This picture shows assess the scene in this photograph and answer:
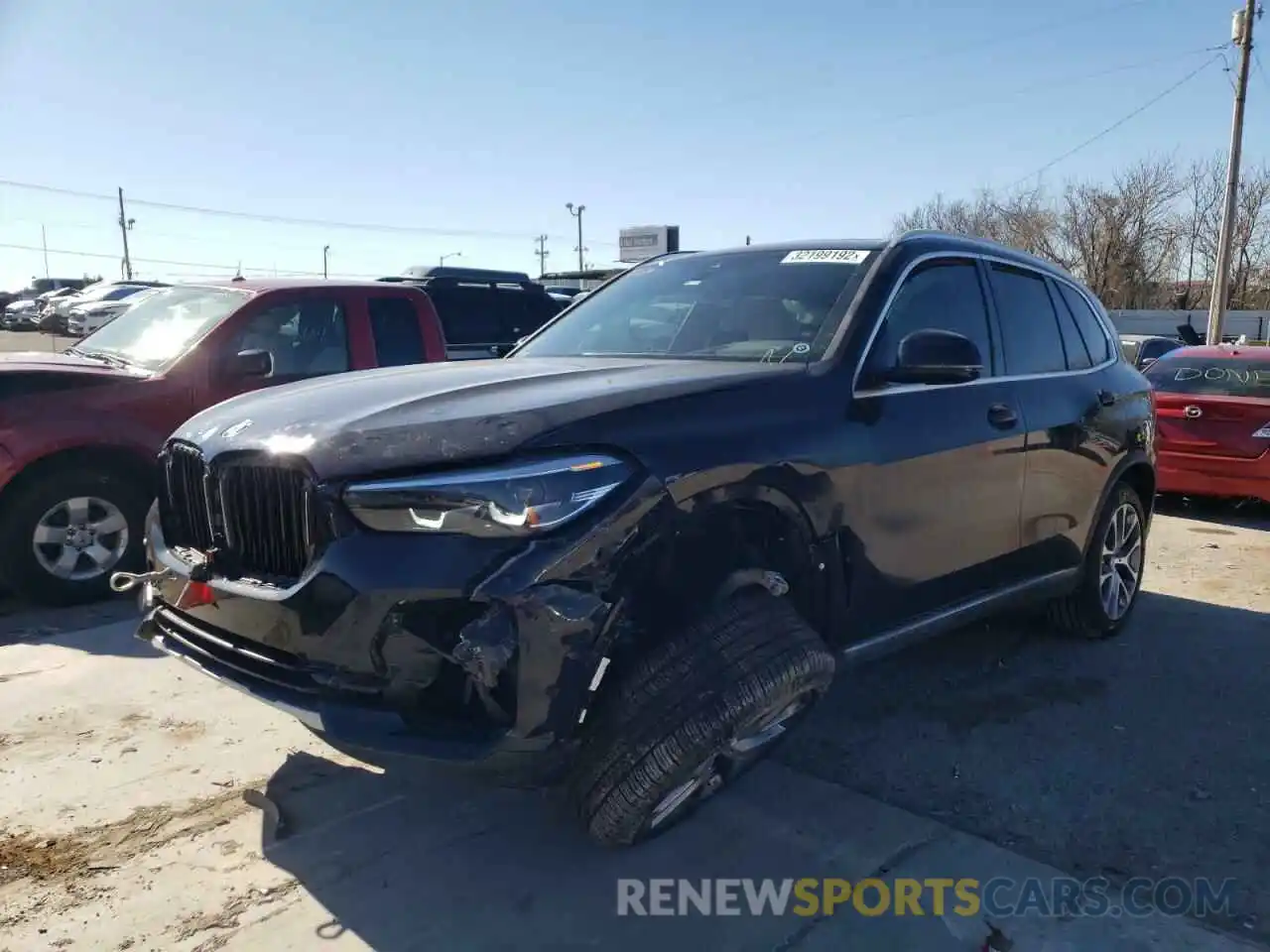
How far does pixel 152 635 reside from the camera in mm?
3105

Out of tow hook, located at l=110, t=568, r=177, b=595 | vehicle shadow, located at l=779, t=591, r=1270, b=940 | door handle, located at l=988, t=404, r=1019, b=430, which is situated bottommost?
vehicle shadow, located at l=779, t=591, r=1270, b=940

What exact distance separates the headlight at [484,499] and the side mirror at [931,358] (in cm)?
135

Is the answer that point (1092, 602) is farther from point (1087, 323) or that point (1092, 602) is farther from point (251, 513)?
point (251, 513)

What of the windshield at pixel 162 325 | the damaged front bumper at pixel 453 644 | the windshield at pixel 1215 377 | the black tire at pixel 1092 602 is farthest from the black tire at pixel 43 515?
the windshield at pixel 1215 377

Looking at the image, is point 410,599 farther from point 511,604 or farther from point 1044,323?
point 1044,323

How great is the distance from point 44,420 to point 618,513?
424cm

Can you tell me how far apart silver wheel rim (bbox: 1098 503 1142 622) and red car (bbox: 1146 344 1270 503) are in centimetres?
308

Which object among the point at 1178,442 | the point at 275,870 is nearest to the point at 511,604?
the point at 275,870

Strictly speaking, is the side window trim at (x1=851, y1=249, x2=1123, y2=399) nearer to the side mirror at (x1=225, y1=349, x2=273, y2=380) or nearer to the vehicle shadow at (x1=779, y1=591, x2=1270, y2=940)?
the vehicle shadow at (x1=779, y1=591, x2=1270, y2=940)

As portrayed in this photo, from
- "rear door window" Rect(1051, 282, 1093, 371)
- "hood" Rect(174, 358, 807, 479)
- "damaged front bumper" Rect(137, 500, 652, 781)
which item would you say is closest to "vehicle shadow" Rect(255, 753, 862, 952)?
"damaged front bumper" Rect(137, 500, 652, 781)

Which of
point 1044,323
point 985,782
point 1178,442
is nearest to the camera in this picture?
point 985,782

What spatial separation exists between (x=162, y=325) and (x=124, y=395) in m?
0.99

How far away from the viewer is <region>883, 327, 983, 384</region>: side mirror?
3312 millimetres

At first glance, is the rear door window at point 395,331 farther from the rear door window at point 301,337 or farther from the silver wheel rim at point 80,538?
the silver wheel rim at point 80,538
